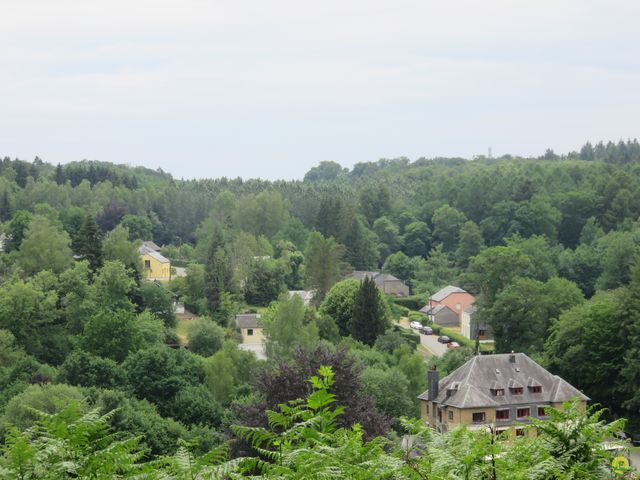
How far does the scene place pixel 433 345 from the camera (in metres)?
66.8

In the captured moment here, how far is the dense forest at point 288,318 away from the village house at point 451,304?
122 cm

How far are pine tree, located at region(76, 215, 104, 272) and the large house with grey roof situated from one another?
23314 mm

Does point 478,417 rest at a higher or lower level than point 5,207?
lower

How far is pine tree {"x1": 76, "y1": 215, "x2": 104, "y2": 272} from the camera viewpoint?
190 ft

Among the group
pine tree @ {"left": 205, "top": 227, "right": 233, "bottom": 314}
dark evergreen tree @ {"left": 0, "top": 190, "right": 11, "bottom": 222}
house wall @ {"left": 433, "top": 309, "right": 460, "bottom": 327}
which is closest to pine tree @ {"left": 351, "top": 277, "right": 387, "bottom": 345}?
pine tree @ {"left": 205, "top": 227, "right": 233, "bottom": 314}

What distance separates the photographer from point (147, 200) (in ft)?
360

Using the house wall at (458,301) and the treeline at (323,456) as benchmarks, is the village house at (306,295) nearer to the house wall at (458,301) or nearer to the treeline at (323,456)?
the house wall at (458,301)

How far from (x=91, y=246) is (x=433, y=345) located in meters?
22.6

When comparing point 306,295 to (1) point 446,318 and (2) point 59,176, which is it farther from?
(2) point 59,176

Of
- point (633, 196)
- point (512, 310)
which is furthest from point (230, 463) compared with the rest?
point (633, 196)

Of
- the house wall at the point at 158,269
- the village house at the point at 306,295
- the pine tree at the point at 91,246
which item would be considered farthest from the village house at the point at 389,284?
the pine tree at the point at 91,246

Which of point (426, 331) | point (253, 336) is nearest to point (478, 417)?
point (253, 336)

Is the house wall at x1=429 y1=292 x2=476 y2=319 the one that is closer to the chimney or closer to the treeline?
the chimney

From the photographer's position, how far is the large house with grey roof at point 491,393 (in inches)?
1586
